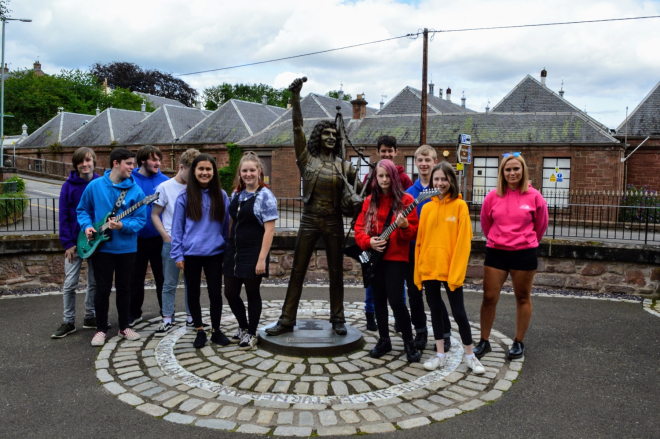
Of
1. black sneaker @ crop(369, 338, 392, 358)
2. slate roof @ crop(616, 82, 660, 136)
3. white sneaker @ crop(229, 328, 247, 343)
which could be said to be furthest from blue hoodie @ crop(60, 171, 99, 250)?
slate roof @ crop(616, 82, 660, 136)

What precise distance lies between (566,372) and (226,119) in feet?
107

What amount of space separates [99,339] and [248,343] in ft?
5.12

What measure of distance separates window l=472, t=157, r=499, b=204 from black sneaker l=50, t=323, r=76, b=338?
20.8 meters

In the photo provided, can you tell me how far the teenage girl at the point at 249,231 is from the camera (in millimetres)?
5043

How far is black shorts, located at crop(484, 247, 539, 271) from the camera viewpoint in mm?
4934

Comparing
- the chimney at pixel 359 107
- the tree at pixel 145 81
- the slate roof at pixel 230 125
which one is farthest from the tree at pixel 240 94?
the chimney at pixel 359 107

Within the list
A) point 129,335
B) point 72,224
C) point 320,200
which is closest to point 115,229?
point 72,224

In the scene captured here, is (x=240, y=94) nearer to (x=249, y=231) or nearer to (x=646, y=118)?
(x=646, y=118)

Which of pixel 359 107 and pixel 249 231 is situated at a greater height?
pixel 359 107

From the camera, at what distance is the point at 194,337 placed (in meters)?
5.68

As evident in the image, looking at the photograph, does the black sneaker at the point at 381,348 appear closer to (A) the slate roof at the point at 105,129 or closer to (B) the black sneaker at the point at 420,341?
A: (B) the black sneaker at the point at 420,341

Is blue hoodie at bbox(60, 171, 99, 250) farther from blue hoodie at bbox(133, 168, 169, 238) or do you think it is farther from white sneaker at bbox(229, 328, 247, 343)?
white sneaker at bbox(229, 328, 247, 343)

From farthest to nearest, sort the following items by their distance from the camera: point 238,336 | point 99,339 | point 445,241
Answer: point 238,336 < point 99,339 < point 445,241

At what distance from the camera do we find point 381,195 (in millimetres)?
5004
